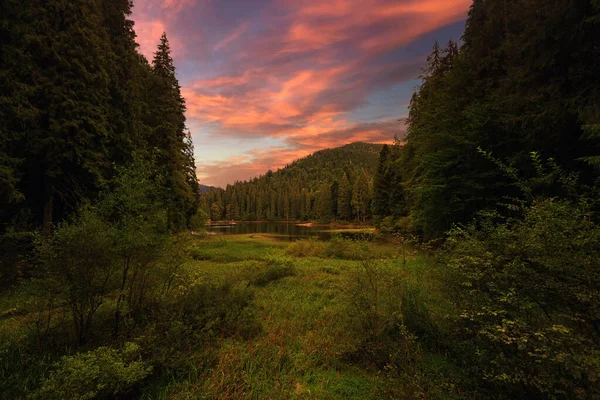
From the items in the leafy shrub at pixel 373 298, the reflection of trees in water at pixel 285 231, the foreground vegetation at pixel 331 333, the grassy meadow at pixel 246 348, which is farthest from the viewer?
the reflection of trees in water at pixel 285 231

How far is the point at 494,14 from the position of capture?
13.6 metres

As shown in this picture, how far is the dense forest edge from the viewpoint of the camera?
12.3 ft

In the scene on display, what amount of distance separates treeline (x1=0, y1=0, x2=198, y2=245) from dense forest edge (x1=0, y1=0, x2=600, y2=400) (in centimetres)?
9

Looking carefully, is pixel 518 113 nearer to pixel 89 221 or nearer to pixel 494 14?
pixel 494 14

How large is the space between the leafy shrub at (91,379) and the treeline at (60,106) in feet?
19.9

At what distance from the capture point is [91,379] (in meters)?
3.53

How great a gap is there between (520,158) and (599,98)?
2.93 m

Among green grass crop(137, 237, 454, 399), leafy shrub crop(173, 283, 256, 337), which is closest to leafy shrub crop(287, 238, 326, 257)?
green grass crop(137, 237, 454, 399)

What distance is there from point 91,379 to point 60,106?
1248cm

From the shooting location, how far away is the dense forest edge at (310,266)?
3.75 m

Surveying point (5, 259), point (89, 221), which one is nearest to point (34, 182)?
point (5, 259)

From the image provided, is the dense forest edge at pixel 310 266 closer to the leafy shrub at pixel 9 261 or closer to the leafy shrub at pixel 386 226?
the leafy shrub at pixel 9 261

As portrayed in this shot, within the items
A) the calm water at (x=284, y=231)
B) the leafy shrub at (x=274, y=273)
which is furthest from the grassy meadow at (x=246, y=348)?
the calm water at (x=284, y=231)

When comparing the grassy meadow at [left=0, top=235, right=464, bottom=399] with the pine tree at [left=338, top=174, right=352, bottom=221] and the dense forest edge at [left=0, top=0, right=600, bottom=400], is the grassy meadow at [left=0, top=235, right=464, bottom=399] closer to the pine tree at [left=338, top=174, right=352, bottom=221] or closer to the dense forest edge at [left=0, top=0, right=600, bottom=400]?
the dense forest edge at [left=0, top=0, right=600, bottom=400]
